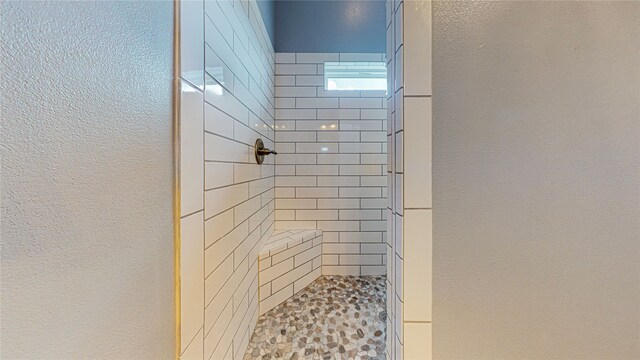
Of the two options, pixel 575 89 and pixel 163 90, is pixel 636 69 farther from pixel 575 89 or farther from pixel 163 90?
pixel 163 90

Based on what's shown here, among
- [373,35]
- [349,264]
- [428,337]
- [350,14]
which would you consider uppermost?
[350,14]

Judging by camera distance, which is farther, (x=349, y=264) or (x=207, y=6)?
(x=349, y=264)

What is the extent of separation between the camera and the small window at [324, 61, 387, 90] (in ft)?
6.45

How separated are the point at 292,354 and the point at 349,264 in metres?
0.91

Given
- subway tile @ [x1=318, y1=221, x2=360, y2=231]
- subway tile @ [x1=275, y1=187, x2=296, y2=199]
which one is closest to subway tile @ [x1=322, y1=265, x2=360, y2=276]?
subway tile @ [x1=318, y1=221, x2=360, y2=231]

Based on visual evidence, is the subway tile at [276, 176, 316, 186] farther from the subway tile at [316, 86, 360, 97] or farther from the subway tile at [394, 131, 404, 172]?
the subway tile at [394, 131, 404, 172]

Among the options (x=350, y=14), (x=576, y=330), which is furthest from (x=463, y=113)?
(x=350, y=14)

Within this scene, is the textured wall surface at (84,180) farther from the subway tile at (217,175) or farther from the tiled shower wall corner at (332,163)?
the tiled shower wall corner at (332,163)

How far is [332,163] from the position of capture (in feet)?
6.45

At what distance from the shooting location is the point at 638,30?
589 mm

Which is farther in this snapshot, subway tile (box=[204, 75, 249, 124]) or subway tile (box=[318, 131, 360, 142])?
subway tile (box=[318, 131, 360, 142])

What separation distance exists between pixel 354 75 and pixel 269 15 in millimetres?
765

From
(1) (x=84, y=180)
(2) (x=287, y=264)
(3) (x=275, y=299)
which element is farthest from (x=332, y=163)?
(1) (x=84, y=180)

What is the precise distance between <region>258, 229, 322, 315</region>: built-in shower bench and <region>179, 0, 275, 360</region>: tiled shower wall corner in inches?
4.1
